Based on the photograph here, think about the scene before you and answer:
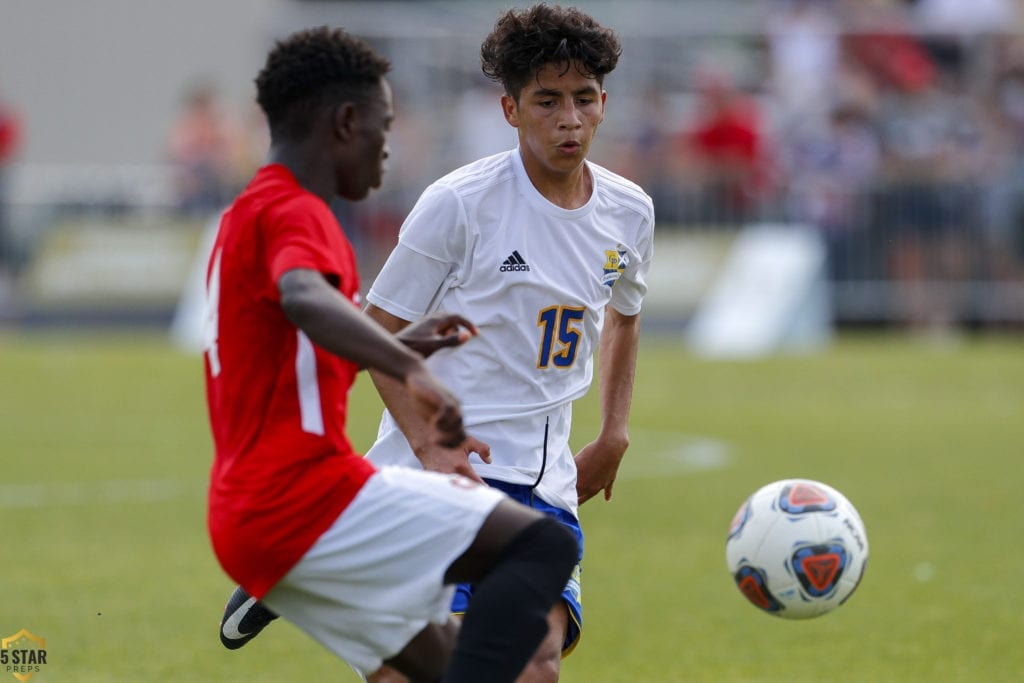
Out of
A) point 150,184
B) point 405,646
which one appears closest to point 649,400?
point 150,184

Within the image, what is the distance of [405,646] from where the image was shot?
14.1ft

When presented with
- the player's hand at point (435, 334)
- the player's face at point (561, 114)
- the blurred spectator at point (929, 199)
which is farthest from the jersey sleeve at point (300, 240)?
the blurred spectator at point (929, 199)

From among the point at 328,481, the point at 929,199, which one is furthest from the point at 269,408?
the point at 929,199

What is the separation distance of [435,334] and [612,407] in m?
1.50

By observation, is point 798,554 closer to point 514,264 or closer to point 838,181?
point 514,264

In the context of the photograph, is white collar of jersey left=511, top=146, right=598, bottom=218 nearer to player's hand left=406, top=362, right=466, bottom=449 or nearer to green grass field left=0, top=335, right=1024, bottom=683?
player's hand left=406, top=362, right=466, bottom=449

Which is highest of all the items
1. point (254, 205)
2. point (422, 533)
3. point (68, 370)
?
point (254, 205)

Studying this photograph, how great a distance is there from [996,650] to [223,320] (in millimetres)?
3976

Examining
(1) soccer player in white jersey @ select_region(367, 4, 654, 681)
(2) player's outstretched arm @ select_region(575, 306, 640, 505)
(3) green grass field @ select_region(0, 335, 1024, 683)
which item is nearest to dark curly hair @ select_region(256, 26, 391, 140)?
(1) soccer player in white jersey @ select_region(367, 4, 654, 681)

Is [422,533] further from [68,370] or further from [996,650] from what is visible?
[68,370]

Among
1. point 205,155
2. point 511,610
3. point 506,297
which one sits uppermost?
point 506,297

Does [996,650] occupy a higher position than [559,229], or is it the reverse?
[559,229]

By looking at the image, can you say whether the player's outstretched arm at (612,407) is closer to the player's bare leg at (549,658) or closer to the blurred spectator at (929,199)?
the player's bare leg at (549,658)

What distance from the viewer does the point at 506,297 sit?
530 cm
